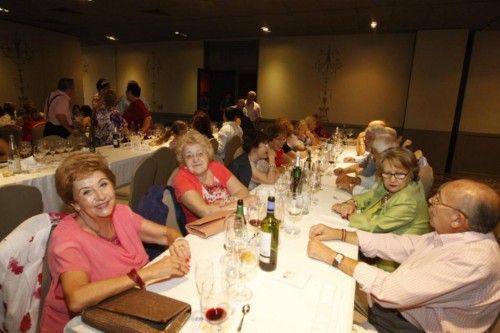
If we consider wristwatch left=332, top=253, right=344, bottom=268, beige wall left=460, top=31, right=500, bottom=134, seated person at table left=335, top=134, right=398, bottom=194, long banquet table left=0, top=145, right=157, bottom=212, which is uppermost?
A: beige wall left=460, top=31, right=500, bottom=134

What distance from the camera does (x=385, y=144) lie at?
3172 millimetres

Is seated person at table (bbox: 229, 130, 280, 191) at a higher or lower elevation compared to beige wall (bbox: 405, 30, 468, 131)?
lower

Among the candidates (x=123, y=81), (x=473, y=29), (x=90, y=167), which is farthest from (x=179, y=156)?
(x=123, y=81)

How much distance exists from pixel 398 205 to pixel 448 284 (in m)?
0.76

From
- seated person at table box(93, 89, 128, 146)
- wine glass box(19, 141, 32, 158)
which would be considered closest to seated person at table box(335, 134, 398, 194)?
wine glass box(19, 141, 32, 158)

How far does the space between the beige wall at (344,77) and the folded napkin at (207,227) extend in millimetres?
7813

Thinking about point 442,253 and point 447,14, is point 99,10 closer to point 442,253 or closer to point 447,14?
point 447,14

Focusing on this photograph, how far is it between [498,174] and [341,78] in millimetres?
4602

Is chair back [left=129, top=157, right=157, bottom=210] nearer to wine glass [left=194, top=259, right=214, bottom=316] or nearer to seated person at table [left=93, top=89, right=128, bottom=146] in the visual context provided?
seated person at table [left=93, top=89, right=128, bottom=146]

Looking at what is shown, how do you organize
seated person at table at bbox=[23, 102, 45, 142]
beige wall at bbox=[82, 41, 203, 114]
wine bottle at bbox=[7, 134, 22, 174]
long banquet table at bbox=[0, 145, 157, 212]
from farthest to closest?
beige wall at bbox=[82, 41, 203, 114] < seated person at table at bbox=[23, 102, 45, 142] < wine bottle at bbox=[7, 134, 22, 174] < long banquet table at bbox=[0, 145, 157, 212]

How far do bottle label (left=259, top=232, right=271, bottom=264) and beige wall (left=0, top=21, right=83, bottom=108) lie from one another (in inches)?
379

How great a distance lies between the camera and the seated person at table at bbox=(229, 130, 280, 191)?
3.12 meters

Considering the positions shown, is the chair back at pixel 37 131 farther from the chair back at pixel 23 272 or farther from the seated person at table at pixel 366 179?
the seated person at table at pixel 366 179

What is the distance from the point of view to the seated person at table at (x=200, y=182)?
222 centimetres
